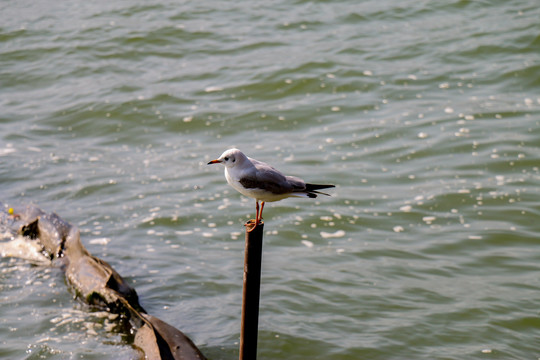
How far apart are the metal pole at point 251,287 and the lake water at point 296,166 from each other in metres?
1.38

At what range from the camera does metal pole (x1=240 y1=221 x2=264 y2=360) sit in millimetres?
4344

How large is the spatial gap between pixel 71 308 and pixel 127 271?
39.6 inches

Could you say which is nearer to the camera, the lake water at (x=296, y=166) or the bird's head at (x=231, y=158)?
the bird's head at (x=231, y=158)

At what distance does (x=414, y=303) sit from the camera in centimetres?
702

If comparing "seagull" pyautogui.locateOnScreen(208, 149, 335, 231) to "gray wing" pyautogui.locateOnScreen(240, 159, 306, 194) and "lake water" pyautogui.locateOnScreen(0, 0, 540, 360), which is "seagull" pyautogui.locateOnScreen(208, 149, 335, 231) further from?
"lake water" pyautogui.locateOnScreen(0, 0, 540, 360)

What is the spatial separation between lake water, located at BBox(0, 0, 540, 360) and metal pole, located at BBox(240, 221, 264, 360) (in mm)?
1385

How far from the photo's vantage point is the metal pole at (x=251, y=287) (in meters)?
4.34

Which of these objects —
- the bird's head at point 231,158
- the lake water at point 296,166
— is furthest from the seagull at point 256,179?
the lake water at point 296,166

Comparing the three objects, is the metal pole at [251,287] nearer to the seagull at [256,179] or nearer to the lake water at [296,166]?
the seagull at [256,179]

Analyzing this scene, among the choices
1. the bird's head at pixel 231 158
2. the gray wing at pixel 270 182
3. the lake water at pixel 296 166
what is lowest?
the lake water at pixel 296 166

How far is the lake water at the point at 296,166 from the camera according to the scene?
22.0ft

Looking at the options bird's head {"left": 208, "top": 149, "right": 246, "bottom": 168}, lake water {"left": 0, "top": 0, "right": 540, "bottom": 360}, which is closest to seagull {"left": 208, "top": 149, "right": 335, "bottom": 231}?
bird's head {"left": 208, "top": 149, "right": 246, "bottom": 168}

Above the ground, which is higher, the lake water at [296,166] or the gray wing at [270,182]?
the gray wing at [270,182]

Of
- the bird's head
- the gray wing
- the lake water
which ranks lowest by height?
the lake water
